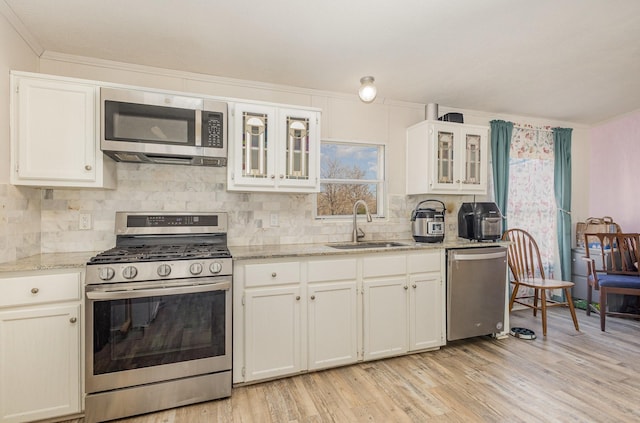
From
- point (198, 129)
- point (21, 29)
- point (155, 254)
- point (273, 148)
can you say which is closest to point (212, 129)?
point (198, 129)

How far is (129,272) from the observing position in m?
1.95

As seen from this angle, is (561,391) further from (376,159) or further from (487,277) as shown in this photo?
(376,159)

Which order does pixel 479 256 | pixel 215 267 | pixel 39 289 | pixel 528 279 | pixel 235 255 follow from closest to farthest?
pixel 39 289, pixel 215 267, pixel 235 255, pixel 479 256, pixel 528 279

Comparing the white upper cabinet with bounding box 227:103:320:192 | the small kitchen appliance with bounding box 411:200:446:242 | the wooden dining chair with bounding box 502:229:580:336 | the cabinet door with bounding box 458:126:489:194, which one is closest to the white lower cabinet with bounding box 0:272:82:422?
the white upper cabinet with bounding box 227:103:320:192

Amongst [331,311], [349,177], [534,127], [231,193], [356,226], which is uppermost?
[534,127]

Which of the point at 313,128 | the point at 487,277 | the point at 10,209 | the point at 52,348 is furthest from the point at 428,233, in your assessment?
the point at 10,209

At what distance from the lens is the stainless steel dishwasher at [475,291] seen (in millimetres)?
2943

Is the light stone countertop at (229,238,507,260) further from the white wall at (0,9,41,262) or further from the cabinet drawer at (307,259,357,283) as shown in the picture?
the white wall at (0,9,41,262)

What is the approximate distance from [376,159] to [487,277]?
1576 millimetres

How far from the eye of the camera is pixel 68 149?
7.11 ft

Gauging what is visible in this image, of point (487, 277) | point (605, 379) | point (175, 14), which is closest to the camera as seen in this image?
point (175, 14)

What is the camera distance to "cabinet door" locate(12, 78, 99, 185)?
2.08 metres

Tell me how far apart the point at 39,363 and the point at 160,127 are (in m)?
1.58

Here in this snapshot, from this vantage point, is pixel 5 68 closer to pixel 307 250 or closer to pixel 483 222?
pixel 307 250
